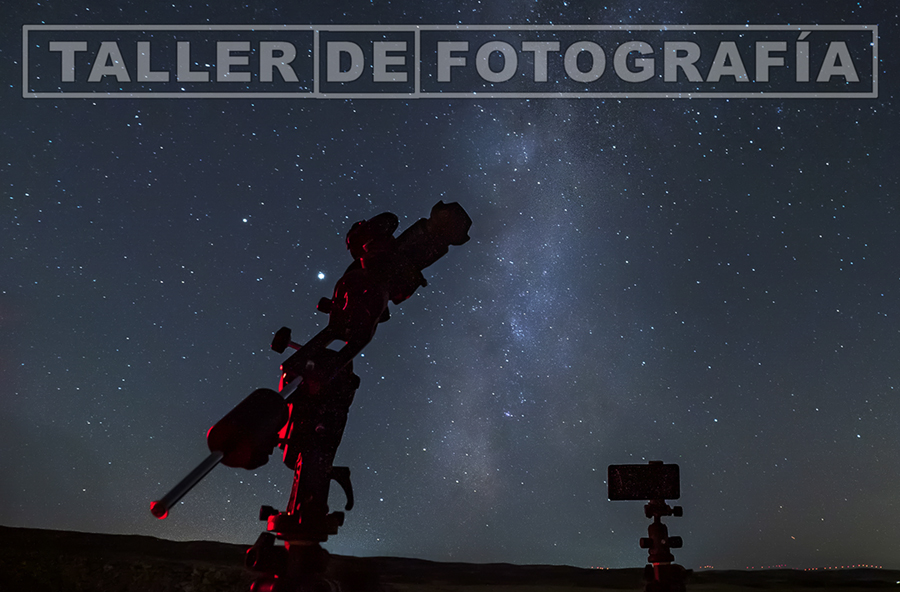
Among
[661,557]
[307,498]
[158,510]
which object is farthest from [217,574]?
[158,510]

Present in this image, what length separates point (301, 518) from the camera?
2.94 metres

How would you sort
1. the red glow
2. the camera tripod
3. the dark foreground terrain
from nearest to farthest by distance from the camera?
1. the red glow
2. the camera tripod
3. the dark foreground terrain

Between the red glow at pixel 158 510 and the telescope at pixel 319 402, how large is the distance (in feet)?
1.04

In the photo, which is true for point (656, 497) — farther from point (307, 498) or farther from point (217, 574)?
point (217, 574)

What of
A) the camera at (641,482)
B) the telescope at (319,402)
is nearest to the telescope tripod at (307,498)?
the telescope at (319,402)

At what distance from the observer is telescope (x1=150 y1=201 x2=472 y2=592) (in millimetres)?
2385

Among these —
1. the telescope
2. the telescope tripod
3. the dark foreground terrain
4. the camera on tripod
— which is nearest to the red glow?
the telescope

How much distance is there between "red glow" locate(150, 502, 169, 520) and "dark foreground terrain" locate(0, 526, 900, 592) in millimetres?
7404

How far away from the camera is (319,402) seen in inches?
126

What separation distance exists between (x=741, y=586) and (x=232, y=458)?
949 centimetres

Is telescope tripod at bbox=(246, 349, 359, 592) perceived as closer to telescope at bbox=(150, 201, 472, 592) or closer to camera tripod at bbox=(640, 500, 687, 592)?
telescope at bbox=(150, 201, 472, 592)

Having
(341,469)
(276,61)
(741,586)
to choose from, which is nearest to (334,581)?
(341,469)

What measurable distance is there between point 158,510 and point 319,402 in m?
1.40

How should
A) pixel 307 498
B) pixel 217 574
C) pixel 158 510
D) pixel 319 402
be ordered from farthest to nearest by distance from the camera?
1. pixel 217 574
2. pixel 319 402
3. pixel 307 498
4. pixel 158 510
